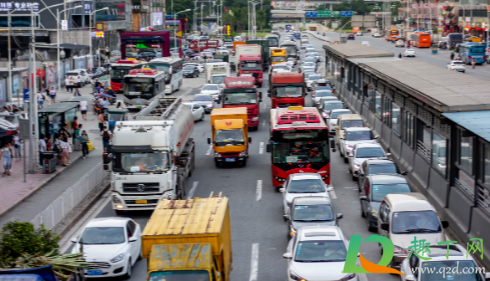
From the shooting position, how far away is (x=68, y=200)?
24969 millimetres

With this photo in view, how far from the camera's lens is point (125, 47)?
253 feet

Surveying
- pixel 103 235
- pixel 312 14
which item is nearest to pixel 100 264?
pixel 103 235

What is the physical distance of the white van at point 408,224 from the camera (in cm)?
1908

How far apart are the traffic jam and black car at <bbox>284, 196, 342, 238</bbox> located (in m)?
0.03

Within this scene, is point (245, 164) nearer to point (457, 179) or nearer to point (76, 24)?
point (457, 179)

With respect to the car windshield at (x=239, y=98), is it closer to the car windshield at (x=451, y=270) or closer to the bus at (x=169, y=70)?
the bus at (x=169, y=70)

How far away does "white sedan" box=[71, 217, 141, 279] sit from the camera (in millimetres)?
18547

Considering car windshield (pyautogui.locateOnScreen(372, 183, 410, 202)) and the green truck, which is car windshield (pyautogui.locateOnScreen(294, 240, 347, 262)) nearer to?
car windshield (pyautogui.locateOnScreen(372, 183, 410, 202))

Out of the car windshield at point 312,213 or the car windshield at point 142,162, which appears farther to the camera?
the car windshield at point 142,162

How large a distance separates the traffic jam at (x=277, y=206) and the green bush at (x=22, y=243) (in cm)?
223

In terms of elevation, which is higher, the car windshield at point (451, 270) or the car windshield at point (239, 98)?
the car windshield at point (239, 98)

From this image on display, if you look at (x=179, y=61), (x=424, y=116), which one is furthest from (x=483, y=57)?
(x=424, y=116)

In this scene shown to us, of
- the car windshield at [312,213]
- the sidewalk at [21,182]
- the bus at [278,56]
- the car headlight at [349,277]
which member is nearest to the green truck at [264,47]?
the bus at [278,56]

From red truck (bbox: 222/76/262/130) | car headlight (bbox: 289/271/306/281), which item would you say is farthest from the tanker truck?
red truck (bbox: 222/76/262/130)
